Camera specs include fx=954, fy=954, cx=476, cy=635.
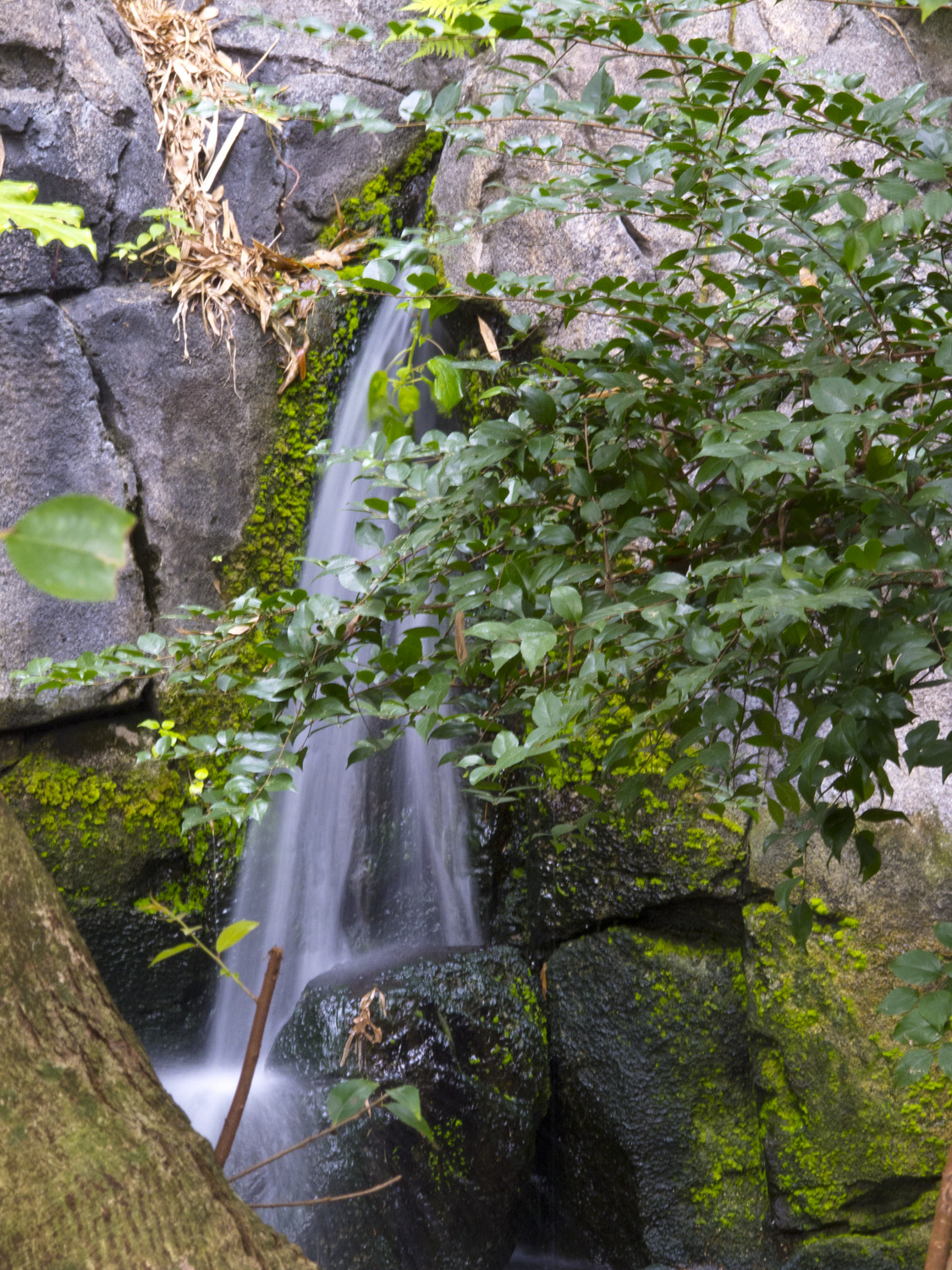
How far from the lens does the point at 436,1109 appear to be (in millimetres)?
2891

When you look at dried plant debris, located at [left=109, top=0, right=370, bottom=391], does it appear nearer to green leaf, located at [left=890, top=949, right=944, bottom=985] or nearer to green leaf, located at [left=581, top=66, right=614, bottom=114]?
green leaf, located at [left=581, top=66, right=614, bottom=114]

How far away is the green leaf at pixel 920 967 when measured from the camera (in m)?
1.05

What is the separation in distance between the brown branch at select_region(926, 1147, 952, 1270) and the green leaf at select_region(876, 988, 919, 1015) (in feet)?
0.46

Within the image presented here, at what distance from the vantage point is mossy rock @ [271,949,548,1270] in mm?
2732

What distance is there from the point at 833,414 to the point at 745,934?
7.82ft

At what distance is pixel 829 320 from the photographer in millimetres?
1343

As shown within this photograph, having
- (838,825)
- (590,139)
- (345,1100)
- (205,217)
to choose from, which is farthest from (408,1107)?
(205,217)

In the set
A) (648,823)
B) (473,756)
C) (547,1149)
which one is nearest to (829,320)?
(473,756)

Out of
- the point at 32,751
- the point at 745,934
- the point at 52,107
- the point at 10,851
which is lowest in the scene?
the point at 745,934

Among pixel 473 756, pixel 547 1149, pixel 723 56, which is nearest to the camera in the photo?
pixel 723 56

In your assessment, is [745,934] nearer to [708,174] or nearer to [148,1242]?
[708,174]

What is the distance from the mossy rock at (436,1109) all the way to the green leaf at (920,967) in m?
2.09

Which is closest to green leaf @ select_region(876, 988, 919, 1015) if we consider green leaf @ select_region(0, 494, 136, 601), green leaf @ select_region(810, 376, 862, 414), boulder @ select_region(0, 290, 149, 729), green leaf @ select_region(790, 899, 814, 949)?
green leaf @ select_region(790, 899, 814, 949)

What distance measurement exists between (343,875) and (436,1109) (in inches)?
54.0
